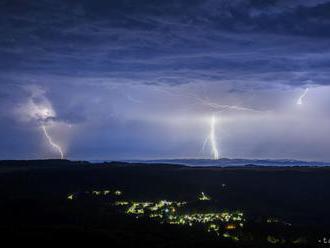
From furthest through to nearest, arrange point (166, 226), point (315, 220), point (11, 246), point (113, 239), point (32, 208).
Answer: point (315, 220), point (32, 208), point (166, 226), point (113, 239), point (11, 246)

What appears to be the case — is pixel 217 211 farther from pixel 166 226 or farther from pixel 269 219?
pixel 166 226

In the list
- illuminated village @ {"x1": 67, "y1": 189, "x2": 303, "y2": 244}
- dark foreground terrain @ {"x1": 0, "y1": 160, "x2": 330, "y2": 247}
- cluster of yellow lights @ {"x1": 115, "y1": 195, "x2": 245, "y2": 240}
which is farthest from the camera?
cluster of yellow lights @ {"x1": 115, "y1": 195, "x2": 245, "y2": 240}

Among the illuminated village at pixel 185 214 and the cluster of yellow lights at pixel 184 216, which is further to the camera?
the cluster of yellow lights at pixel 184 216

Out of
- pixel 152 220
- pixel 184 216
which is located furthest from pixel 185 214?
pixel 152 220

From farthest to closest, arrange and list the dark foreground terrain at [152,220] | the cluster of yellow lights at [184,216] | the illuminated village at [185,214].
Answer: the cluster of yellow lights at [184,216]
the illuminated village at [185,214]
the dark foreground terrain at [152,220]

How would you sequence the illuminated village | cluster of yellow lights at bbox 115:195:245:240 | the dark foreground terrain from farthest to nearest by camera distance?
1. cluster of yellow lights at bbox 115:195:245:240
2. the illuminated village
3. the dark foreground terrain

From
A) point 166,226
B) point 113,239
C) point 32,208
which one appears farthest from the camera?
point 32,208

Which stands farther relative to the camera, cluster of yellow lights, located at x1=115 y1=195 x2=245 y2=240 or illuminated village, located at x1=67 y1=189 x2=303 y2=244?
cluster of yellow lights, located at x1=115 y1=195 x2=245 y2=240

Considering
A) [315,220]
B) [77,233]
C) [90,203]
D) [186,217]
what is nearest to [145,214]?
[186,217]

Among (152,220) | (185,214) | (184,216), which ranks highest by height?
(185,214)

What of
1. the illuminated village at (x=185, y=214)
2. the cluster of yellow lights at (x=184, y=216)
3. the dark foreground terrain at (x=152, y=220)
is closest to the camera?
the dark foreground terrain at (x=152, y=220)

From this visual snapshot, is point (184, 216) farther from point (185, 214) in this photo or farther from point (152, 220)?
point (152, 220)
